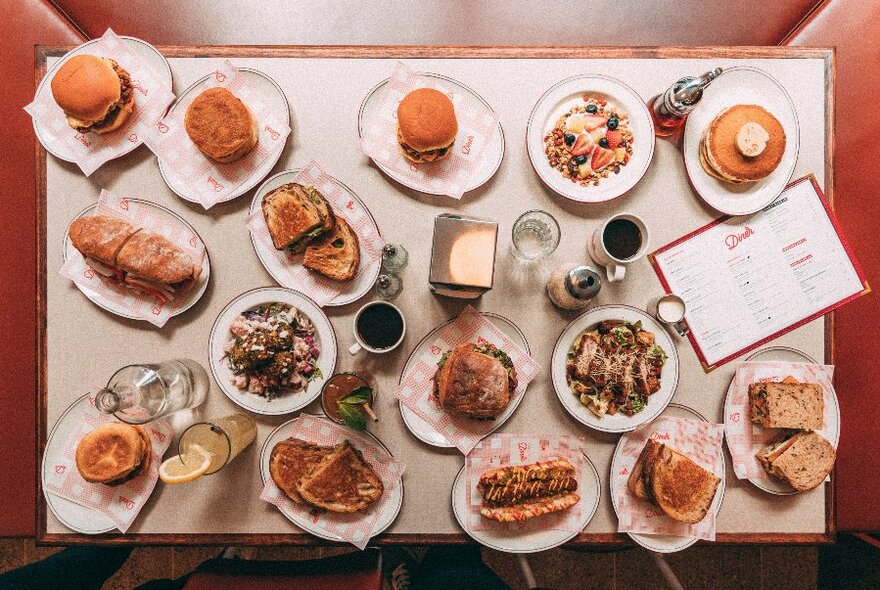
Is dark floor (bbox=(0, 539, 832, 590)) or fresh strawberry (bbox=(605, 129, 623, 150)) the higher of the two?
fresh strawberry (bbox=(605, 129, 623, 150))

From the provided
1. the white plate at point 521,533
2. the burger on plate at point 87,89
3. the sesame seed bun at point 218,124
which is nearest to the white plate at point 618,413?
the white plate at point 521,533

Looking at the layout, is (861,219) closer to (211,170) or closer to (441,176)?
(441,176)

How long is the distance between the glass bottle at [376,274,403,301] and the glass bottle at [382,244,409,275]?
0.03 meters

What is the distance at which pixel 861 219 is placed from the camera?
1812mm

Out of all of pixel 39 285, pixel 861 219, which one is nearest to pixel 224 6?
pixel 39 285

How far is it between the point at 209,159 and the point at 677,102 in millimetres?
1545

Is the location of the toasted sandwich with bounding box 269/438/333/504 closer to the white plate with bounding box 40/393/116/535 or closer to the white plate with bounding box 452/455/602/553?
the white plate with bounding box 452/455/602/553

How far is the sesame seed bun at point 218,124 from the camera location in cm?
163

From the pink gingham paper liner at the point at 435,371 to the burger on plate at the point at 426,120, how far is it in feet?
1.79

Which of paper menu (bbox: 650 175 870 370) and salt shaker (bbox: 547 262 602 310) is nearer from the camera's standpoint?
salt shaker (bbox: 547 262 602 310)

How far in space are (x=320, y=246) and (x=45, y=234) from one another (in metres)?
0.95

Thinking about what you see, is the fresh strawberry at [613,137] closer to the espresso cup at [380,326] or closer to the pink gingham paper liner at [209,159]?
the espresso cup at [380,326]

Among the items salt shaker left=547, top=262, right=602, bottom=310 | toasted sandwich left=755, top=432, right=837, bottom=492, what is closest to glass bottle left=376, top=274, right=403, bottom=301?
salt shaker left=547, top=262, right=602, bottom=310

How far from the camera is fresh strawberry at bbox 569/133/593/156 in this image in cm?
171
